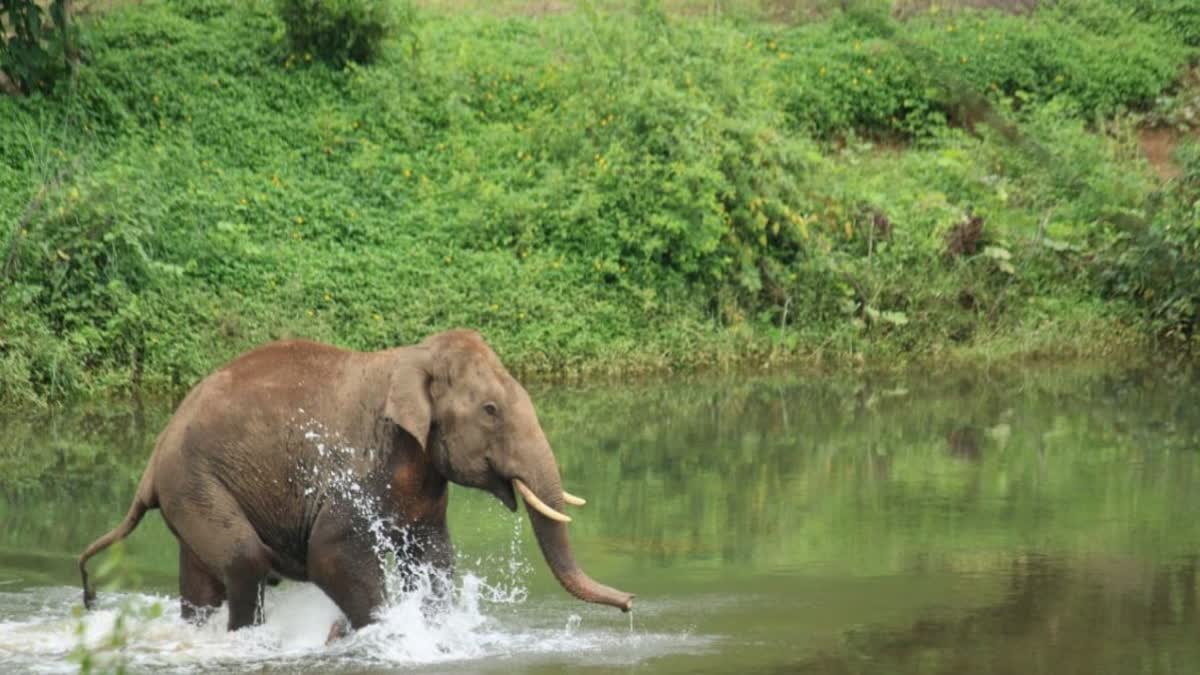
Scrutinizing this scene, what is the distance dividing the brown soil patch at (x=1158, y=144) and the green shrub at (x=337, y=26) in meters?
7.46

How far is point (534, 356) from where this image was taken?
1498 centimetres

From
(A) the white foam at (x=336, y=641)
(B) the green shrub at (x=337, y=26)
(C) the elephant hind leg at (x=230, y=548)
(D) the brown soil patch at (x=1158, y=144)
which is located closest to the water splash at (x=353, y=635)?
(A) the white foam at (x=336, y=641)

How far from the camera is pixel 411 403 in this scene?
7.47m

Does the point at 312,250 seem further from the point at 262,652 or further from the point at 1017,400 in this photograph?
the point at 262,652

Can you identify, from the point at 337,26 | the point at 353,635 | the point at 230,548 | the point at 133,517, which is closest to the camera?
the point at 230,548

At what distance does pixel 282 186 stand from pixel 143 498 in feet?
28.2

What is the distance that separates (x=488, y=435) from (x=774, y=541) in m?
2.98

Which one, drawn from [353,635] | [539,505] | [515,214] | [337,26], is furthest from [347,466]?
[337,26]

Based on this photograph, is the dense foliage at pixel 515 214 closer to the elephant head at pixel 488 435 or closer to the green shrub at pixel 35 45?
the green shrub at pixel 35 45

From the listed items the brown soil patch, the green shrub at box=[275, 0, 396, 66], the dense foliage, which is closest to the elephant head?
the dense foliage

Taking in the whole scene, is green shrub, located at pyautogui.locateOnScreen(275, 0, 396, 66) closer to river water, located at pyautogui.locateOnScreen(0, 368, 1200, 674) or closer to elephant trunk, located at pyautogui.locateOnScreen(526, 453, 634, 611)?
river water, located at pyautogui.locateOnScreen(0, 368, 1200, 674)

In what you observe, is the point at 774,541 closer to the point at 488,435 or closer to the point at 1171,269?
the point at 488,435

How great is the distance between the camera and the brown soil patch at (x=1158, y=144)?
18.5 meters

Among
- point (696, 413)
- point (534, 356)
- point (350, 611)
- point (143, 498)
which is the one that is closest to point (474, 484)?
point (350, 611)
